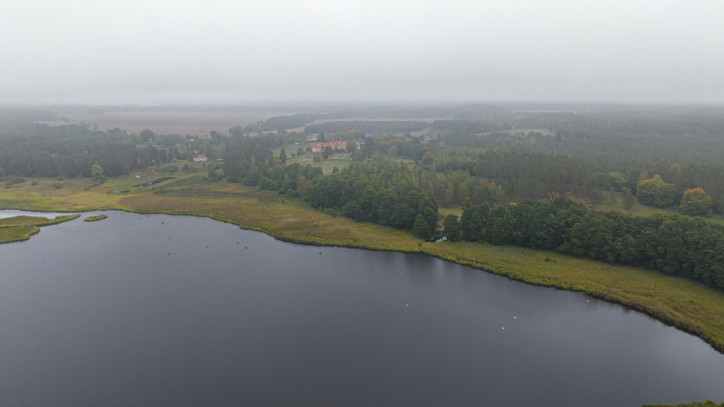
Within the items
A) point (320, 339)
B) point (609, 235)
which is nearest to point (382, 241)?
point (320, 339)

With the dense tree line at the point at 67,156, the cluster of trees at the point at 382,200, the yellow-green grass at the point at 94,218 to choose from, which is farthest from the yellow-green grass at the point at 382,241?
the dense tree line at the point at 67,156

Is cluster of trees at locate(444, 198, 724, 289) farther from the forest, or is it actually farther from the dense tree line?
the dense tree line

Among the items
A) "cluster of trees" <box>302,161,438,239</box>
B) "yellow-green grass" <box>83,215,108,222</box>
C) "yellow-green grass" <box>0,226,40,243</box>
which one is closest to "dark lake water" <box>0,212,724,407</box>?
"yellow-green grass" <box>0,226,40,243</box>

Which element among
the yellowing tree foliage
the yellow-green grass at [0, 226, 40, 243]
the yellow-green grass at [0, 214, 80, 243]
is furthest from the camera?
the yellowing tree foliage

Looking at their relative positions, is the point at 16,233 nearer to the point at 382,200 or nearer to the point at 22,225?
the point at 22,225

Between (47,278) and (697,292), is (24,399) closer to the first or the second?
(47,278)

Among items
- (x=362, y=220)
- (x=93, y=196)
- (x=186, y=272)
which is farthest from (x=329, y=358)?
(x=93, y=196)

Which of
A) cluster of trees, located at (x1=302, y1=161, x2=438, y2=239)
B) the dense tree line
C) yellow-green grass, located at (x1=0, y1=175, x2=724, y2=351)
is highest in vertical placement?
the dense tree line
